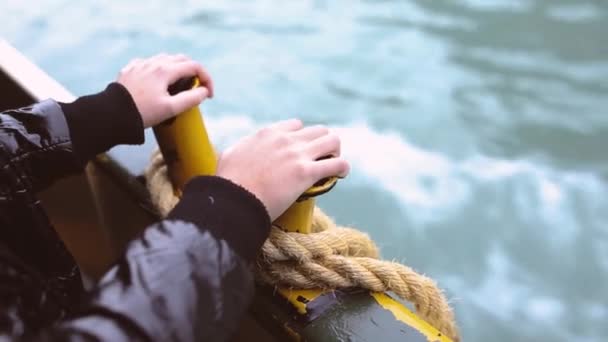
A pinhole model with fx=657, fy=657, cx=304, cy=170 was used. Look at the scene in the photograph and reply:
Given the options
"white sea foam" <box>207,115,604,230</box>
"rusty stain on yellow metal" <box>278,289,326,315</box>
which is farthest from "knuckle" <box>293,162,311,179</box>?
"white sea foam" <box>207,115,604,230</box>

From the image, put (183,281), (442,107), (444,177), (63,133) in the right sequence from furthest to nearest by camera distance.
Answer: (442,107) < (444,177) < (63,133) < (183,281)

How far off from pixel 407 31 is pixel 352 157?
3.65ft

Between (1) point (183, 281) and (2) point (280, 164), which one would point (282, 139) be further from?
(1) point (183, 281)

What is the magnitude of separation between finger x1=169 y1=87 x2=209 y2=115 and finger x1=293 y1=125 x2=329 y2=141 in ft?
0.46

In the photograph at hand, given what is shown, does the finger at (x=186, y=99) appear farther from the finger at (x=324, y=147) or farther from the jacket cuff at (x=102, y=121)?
the finger at (x=324, y=147)

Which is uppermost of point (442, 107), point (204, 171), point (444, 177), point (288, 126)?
point (442, 107)

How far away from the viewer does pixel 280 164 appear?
0.75 metres

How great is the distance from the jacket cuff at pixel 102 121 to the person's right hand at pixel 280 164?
169 mm

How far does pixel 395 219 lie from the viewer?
261 centimetres

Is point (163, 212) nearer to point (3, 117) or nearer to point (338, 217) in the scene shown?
point (3, 117)

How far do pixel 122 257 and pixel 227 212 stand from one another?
120 millimetres

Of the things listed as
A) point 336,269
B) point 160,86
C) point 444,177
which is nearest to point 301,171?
point 336,269

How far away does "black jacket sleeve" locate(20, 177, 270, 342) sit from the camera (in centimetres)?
57

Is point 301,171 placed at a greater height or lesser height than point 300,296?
greater
